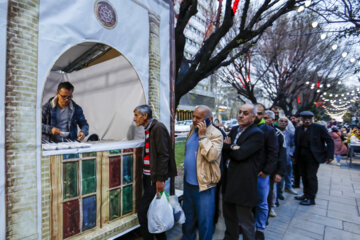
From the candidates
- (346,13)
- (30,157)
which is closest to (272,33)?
(346,13)

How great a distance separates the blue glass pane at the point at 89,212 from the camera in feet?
8.21

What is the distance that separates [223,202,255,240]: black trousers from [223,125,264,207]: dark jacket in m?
0.17

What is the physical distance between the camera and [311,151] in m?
4.40

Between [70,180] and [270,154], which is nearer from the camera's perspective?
[70,180]

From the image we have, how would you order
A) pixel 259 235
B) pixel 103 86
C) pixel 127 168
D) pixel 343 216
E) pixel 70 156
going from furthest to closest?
pixel 103 86 → pixel 343 216 → pixel 259 235 → pixel 127 168 → pixel 70 156

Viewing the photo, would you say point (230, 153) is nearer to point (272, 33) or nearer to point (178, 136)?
point (272, 33)

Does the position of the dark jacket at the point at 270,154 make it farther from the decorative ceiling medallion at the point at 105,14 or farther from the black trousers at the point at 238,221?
the decorative ceiling medallion at the point at 105,14

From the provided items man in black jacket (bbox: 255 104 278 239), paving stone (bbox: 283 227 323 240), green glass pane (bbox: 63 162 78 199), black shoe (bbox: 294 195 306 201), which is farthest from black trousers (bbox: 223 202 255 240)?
black shoe (bbox: 294 195 306 201)

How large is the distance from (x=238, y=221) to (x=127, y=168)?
166cm

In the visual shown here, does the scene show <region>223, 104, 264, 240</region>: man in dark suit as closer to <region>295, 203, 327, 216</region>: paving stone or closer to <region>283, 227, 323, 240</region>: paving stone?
<region>283, 227, 323, 240</region>: paving stone

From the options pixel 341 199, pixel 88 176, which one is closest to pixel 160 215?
pixel 88 176

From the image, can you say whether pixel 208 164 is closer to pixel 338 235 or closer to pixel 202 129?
pixel 202 129

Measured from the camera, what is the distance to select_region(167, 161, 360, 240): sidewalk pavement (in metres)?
3.28

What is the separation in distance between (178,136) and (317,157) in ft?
41.5
